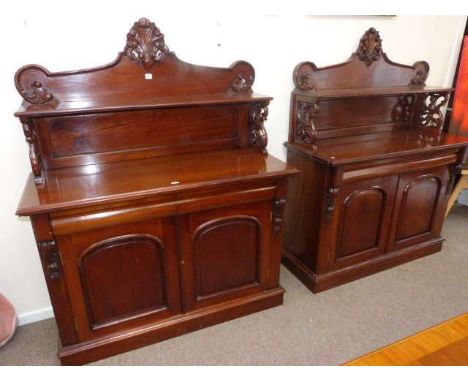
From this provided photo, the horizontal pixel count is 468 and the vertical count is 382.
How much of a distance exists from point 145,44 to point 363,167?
1.27 meters

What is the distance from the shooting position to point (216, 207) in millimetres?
1589

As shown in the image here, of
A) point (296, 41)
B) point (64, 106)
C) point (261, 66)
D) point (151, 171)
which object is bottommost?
point (151, 171)

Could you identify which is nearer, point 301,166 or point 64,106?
point 64,106

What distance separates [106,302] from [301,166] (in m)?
1.27

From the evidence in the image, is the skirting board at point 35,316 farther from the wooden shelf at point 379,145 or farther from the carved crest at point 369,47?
the carved crest at point 369,47

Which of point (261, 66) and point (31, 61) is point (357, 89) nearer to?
point (261, 66)

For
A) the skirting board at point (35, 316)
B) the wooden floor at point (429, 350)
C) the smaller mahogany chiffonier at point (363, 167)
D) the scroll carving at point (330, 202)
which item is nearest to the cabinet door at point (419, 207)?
the smaller mahogany chiffonier at point (363, 167)

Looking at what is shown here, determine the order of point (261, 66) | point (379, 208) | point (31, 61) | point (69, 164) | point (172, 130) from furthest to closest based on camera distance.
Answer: point (379, 208), point (261, 66), point (172, 130), point (69, 164), point (31, 61)

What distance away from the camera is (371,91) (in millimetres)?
2082

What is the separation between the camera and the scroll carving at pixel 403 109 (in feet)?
7.81

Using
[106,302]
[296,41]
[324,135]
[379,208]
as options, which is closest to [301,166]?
[324,135]

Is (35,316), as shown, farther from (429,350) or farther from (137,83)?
(429,350)

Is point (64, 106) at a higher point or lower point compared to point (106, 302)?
higher

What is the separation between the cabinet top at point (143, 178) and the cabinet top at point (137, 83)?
0.93ft
